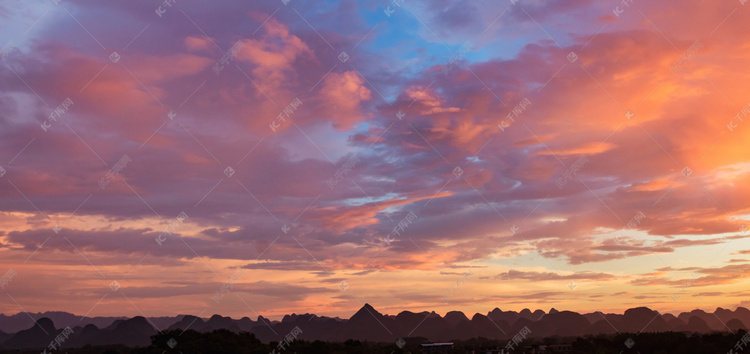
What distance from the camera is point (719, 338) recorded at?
9062cm

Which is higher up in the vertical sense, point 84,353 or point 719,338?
point 84,353

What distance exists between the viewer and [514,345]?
144 metres

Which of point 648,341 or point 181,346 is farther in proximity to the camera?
point 648,341

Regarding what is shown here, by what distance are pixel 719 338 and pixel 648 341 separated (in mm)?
12373

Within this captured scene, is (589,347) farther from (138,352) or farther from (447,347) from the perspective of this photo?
(138,352)

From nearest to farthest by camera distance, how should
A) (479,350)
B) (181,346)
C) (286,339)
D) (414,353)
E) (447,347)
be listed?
(181,346) < (286,339) < (414,353) < (447,347) < (479,350)

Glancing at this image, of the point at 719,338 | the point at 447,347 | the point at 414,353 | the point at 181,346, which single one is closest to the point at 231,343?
the point at 181,346

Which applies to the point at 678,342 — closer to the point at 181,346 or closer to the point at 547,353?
the point at 547,353

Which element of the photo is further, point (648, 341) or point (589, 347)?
point (589, 347)

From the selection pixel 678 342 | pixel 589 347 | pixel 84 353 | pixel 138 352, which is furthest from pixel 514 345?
pixel 84 353

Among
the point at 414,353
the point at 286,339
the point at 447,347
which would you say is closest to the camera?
the point at 286,339

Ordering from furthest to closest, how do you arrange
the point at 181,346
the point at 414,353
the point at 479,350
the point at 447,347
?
the point at 479,350
the point at 447,347
the point at 414,353
the point at 181,346

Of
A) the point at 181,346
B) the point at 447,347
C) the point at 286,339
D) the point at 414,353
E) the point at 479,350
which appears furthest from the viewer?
the point at 479,350

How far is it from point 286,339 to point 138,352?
23.8m
